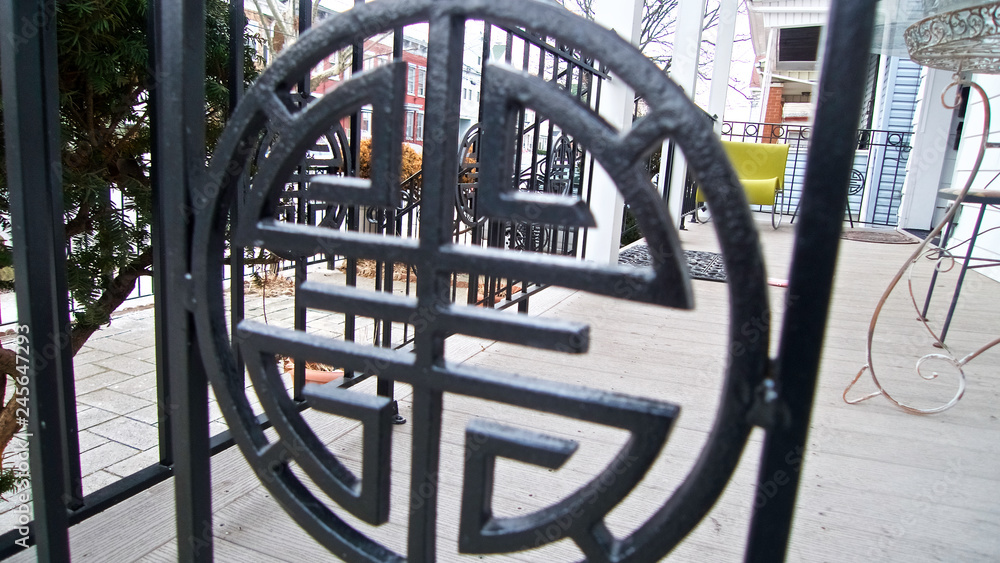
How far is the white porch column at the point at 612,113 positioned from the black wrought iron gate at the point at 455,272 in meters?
2.66

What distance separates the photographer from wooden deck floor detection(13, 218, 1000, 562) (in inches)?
41.8

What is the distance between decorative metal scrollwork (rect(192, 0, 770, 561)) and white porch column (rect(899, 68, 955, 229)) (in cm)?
768

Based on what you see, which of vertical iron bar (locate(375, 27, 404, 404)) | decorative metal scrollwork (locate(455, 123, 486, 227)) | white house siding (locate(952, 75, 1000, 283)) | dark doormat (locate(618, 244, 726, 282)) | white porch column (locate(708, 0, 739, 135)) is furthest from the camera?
white porch column (locate(708, 0, 739, 135))

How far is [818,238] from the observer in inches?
15.8

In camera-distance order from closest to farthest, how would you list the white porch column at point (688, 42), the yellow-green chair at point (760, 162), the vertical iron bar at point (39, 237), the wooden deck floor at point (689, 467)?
the vertical iron bar at point (39, 237) < the wooden deck floor at point (689, 467) < the white porch column at point (688, 42) < the yellow-green chair at point (760, 162)

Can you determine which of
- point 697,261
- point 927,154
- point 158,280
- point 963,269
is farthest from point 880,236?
point 158,280

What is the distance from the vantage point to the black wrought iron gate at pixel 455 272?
0.40m

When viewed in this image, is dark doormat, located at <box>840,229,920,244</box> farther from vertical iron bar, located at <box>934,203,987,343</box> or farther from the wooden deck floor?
the wooden deck floor

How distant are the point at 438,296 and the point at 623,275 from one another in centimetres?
15

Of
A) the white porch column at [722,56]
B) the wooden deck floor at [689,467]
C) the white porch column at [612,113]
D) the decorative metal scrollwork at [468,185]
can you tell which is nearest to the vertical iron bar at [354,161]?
the wooden deck floor at [689,467]

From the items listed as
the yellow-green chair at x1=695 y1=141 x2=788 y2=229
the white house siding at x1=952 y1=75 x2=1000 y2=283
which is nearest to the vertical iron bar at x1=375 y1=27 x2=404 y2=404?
the white house siding at x1=952 y1=75 x2=1000 y2=283

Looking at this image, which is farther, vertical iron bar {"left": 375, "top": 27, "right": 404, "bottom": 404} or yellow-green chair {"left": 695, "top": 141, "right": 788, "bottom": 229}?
yellow-green chair {"left": 695, "top": 141, "right": 788, "bottom": 229}

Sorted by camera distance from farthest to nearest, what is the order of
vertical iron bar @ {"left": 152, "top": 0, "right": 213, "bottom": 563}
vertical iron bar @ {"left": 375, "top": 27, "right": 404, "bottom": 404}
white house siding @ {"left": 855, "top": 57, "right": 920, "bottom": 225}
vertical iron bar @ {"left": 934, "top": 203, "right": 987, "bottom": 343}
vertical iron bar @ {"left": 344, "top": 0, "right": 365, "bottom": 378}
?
white house siding @ {"left": 855, "top": 57, "right": 920, "bottom": 225}, vertical iron bar @ {"left": 934, "top": 203, "right": 987, "bottom": 343}, vertical iron bar @ {"left": 344, "top": 0, "right": 365, "bottom": 378}, vertical iron bar @ {"left": 375, "top": 27, "right": 404, "bottom": 404}, vertical iron bar @ {"left": 152, "top": 0, "right": 213, "bottom": 563}

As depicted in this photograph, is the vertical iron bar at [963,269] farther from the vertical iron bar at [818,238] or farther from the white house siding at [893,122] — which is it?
the white house siding at [893,122]
